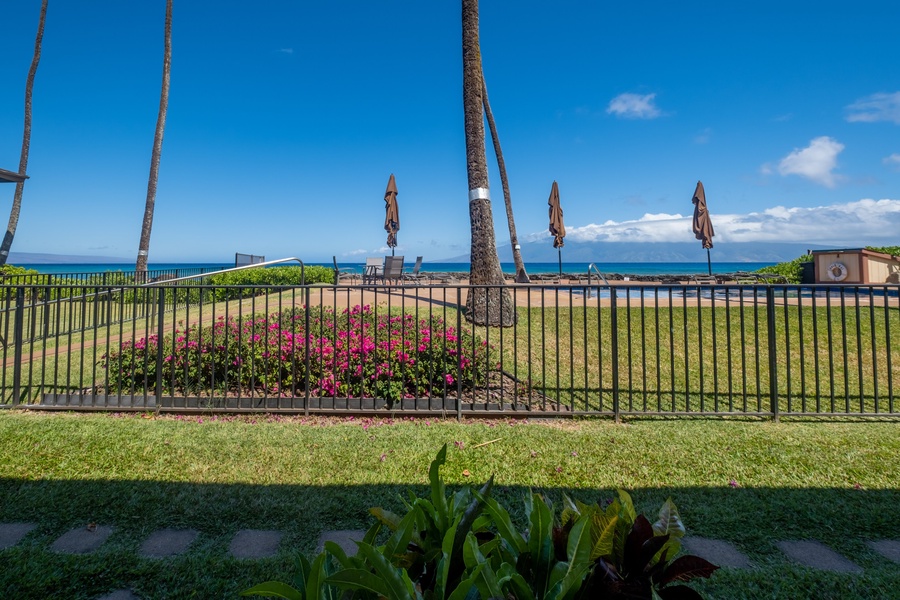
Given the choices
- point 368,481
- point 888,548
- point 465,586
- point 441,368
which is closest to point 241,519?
point 368,481

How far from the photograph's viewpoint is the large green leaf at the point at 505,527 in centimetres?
102

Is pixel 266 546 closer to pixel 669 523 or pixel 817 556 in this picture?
pixel 669 523

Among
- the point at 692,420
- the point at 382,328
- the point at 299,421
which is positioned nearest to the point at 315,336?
the point at 382,328

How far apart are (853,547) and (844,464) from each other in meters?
1.12

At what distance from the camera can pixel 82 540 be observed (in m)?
2.21

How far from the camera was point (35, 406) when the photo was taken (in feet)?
14.0

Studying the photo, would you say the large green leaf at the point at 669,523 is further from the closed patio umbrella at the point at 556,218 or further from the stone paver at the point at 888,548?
the closed patio umbrella at the point at 556,218

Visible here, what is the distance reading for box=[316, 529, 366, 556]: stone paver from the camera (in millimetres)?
2188

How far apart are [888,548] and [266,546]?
3026 mm

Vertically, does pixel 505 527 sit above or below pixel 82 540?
above

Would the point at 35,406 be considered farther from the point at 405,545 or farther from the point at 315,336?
the point at 405,545

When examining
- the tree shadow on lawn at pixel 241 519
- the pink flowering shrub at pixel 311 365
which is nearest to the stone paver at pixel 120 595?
the tree shadow on lawn at pixel 241 519

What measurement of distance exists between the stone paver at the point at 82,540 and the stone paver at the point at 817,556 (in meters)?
3.34

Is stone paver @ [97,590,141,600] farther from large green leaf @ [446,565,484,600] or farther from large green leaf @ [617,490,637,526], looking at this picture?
large green leaf @ [617,490,637,526]
